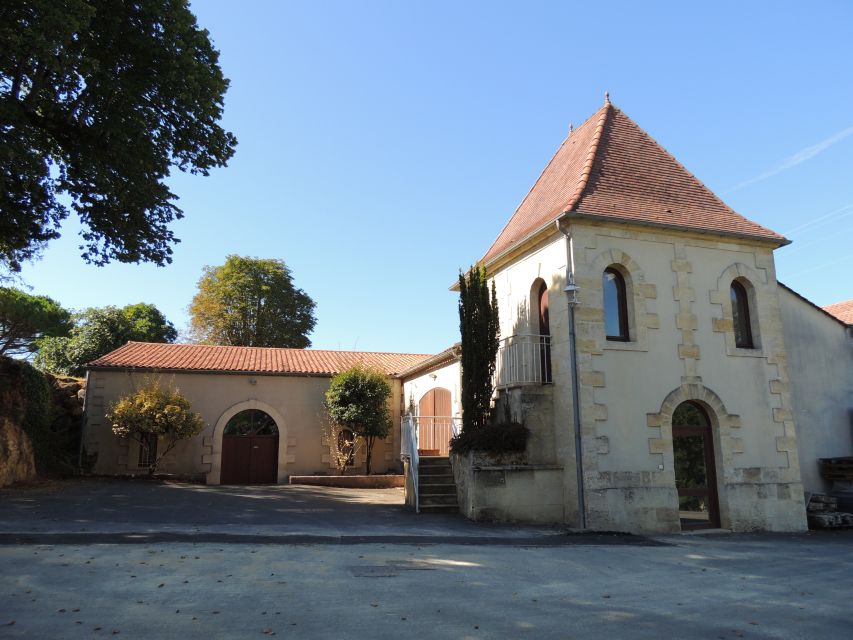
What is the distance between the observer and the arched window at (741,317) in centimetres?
1248

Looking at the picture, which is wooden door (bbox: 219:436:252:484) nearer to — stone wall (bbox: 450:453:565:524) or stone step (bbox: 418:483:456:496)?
stone step (bbox: 418:483:456:496)

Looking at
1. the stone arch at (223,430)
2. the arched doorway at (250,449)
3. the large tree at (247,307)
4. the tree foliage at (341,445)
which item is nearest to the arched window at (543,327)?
the tree foliage at (341,445)

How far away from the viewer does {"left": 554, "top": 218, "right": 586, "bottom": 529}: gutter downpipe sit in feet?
34.4

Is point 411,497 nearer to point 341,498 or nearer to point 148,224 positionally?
point 341,498

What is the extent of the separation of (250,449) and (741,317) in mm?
14983

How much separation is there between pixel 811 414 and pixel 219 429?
1625 centimetres

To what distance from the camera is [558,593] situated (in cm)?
630

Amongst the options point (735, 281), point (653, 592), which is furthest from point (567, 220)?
point (653, 592)

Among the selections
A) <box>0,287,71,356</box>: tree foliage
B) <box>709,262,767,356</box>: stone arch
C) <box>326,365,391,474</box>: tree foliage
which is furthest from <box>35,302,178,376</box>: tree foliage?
<box>709,262,767,356</box>: stone arch

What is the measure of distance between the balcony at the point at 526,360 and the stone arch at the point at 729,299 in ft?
10.8

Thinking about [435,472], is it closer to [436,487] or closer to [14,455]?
[436,487]

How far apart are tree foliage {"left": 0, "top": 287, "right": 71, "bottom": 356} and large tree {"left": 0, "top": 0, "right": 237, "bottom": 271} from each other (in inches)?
378

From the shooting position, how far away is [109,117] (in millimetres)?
10969

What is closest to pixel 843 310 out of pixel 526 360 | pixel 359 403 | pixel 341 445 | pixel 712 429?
pixel 712 429
